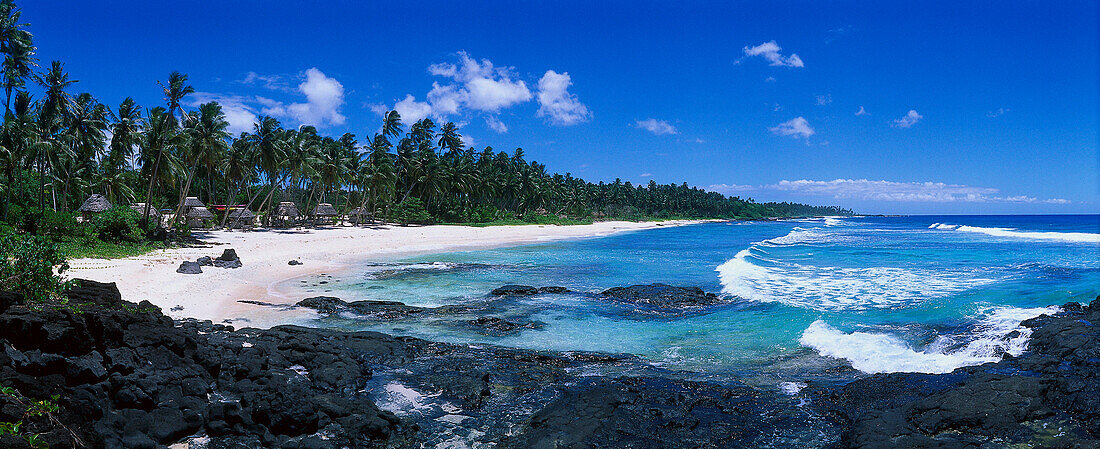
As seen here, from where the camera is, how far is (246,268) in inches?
877

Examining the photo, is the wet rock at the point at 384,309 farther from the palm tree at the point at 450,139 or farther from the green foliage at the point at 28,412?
the palm tree at the point at 450,139

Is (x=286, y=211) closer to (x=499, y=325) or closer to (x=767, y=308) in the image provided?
(x=499, y=325)

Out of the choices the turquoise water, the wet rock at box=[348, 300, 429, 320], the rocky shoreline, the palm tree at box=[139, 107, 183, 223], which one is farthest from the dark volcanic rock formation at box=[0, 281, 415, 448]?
→ the palm tree at box=[139, 107, 183, 223]

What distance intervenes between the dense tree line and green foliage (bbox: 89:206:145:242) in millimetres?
5907

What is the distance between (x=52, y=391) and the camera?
630cm

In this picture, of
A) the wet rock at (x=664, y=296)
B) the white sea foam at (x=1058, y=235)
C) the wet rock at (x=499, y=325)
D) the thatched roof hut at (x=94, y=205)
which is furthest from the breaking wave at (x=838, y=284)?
the white sea foam at (x=1058, y=235)

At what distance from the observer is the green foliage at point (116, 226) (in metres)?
24.0

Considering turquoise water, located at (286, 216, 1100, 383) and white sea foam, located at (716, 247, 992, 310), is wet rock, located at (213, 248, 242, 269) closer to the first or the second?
turquoise water, located at (286, 216, 1100, 383)

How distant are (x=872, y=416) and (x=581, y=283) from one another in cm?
1455

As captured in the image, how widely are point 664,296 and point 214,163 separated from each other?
35846mm

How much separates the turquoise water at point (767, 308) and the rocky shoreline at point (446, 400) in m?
1.45

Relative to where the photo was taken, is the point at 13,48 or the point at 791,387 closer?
the point at 791,387

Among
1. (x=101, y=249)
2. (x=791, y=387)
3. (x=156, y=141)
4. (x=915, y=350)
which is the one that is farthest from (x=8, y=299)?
(x=156, y=141)

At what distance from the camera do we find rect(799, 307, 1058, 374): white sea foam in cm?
1036
